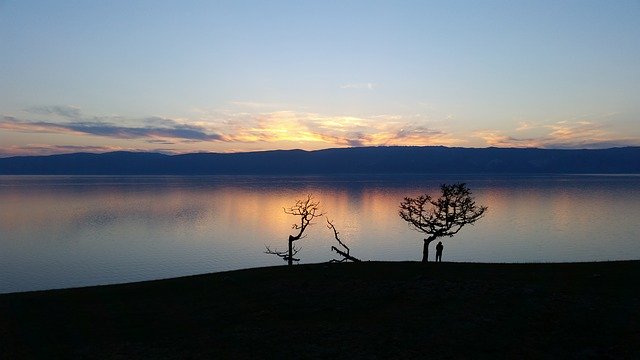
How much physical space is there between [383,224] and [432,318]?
8685cm

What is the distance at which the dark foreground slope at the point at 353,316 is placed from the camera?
2183 centimetres

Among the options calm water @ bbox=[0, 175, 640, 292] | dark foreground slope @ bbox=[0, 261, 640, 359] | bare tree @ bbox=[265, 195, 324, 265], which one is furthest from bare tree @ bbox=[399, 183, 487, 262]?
calm water @ bbox=[0, 175, 640, 292]

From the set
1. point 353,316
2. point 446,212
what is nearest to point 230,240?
point 446,212

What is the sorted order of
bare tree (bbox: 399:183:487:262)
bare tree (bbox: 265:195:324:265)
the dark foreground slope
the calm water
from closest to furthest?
the dark foreground slope < bare tree (bbox: 399:183:487:262) < bare tree (bbox: 265:195:324:265) < the calm water

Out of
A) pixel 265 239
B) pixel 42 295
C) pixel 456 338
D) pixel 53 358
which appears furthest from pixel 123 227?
pixel 456 338

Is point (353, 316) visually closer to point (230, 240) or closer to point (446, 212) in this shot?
point (446, 212)

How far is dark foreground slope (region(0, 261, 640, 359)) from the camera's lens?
21828mm

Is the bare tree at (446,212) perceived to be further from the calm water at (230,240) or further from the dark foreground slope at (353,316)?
the calm water at (230,240)

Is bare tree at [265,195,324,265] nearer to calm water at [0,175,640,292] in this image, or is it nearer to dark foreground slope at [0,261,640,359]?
calm water at [0,175,640,292]

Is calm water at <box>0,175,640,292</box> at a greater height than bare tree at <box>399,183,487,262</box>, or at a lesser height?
lesser

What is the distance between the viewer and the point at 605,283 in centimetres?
2816

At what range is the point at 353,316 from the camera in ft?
86.3

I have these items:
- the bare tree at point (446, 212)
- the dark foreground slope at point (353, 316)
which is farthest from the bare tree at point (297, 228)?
the dark foreground slope at point (353, 316)

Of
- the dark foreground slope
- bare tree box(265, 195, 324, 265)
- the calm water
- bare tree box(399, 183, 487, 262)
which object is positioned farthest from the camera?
the calm water
